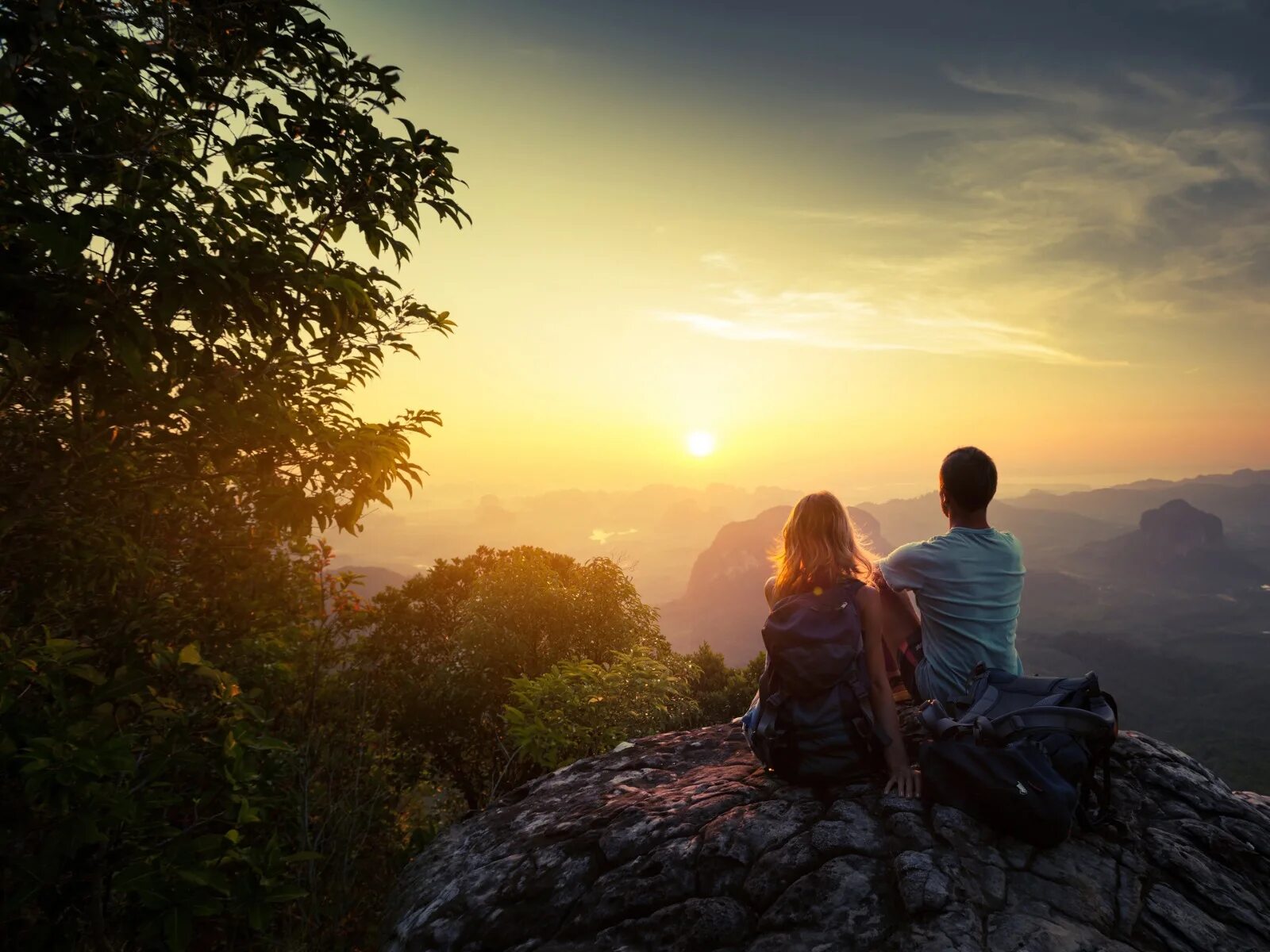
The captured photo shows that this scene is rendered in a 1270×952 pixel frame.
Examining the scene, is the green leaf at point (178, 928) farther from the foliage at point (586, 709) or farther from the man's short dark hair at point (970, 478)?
the foliage at point (586, 709)

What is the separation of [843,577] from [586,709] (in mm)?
8991

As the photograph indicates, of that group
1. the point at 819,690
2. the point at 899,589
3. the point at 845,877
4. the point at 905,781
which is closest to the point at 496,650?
the point at 899,589

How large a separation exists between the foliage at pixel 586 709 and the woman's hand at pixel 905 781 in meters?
7.65

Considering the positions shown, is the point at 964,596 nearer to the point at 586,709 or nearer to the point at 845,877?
the point at 845,877

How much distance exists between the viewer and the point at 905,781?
15.7ft

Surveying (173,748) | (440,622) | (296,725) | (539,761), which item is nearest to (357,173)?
(173,748)

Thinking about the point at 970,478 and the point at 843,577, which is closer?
the point at 843,577

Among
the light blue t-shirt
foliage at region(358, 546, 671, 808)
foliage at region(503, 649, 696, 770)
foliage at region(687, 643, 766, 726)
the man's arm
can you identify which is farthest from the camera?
foliage at region(687, 643, 766, 726)

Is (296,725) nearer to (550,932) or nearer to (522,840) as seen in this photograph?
(522,840)

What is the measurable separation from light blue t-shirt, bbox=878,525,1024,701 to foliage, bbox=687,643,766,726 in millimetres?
20228

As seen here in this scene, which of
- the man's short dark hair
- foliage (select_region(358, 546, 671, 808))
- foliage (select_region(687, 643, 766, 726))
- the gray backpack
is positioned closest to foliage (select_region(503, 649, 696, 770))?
foliage (select_region(358, 546, 671, 808))

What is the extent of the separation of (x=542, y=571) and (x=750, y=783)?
1721 centimetres

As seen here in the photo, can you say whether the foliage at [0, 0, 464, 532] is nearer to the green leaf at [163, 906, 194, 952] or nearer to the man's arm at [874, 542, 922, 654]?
the green leaf at [163, 906, 194, 952]

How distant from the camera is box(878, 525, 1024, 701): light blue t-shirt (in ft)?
16.7
